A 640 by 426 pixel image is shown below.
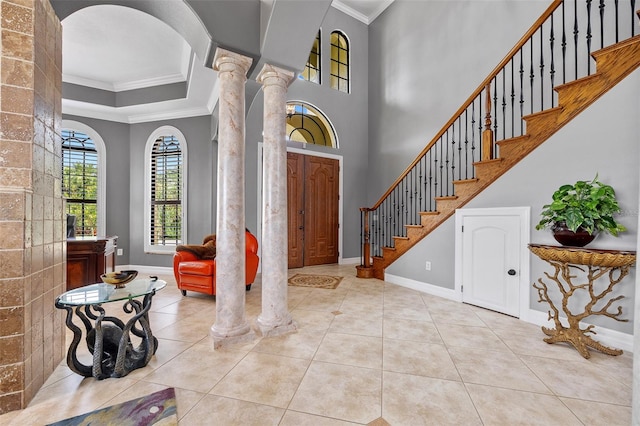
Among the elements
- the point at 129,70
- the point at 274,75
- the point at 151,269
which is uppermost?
the point at 129,70

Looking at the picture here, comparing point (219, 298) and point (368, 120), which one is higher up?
point (368, 120)

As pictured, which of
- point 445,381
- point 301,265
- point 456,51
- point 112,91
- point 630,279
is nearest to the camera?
point 445,381

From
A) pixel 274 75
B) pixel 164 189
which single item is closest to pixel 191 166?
pixel 164 189

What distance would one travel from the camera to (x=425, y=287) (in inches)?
167

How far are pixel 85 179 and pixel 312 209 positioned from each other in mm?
4595

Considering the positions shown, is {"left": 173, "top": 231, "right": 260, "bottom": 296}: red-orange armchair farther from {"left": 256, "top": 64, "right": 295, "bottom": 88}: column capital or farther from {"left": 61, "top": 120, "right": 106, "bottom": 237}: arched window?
{"left": 61, "top": 120, "right": 106, "bottom": 237}: arched window

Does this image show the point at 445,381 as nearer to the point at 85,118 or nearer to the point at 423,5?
the point at 423,5

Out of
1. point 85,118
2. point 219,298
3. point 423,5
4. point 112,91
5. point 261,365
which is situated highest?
point 423,5

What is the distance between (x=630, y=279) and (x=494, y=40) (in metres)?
3.89

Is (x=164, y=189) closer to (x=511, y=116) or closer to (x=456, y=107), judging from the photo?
(x=456, y=107)

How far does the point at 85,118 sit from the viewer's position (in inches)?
221

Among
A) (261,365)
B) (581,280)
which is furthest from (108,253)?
(581,280)

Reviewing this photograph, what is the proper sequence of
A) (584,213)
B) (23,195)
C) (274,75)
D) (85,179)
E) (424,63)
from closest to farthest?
(23,195)
(584,213)
(274,75)
(424,63)
(85,179)

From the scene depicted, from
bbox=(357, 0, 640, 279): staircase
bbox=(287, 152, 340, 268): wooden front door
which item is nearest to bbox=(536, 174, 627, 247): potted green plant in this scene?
bbox=(357, 0, 640, 279): staircase
